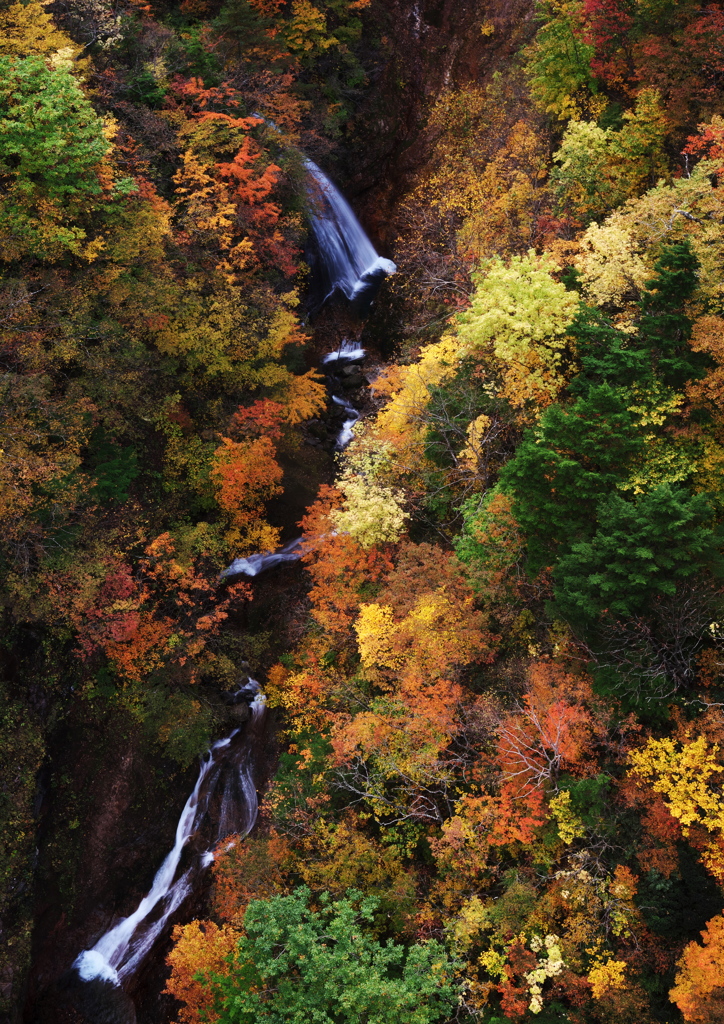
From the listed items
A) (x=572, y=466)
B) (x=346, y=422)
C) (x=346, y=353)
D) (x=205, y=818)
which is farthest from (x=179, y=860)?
(x=346, y=353)

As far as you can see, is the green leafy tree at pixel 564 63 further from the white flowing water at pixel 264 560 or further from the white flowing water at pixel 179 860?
the white flowing water at pixel 179 860

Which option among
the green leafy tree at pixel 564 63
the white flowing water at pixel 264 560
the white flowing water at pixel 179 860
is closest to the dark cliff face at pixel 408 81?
the green leafy tree at pixel 564 63

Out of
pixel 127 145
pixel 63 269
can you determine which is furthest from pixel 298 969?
pixel 127 145

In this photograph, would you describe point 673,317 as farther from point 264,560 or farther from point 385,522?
point 264,560

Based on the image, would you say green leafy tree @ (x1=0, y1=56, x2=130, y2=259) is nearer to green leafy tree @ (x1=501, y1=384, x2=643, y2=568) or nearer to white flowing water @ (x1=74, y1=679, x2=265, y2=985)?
green leafy tree @ (x1=501, y1=384, x2=643, y2=568)

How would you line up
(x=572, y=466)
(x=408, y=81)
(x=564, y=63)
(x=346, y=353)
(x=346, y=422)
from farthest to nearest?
(x=408, y=81)
(x=346, y=353)
(x=346, y=422)
(x=564, y=63)
(x=572, y=466)

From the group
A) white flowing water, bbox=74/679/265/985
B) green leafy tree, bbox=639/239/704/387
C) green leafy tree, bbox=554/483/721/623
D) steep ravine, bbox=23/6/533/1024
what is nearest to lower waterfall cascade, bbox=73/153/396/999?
white flowing water, bbox=74/679/265/985
